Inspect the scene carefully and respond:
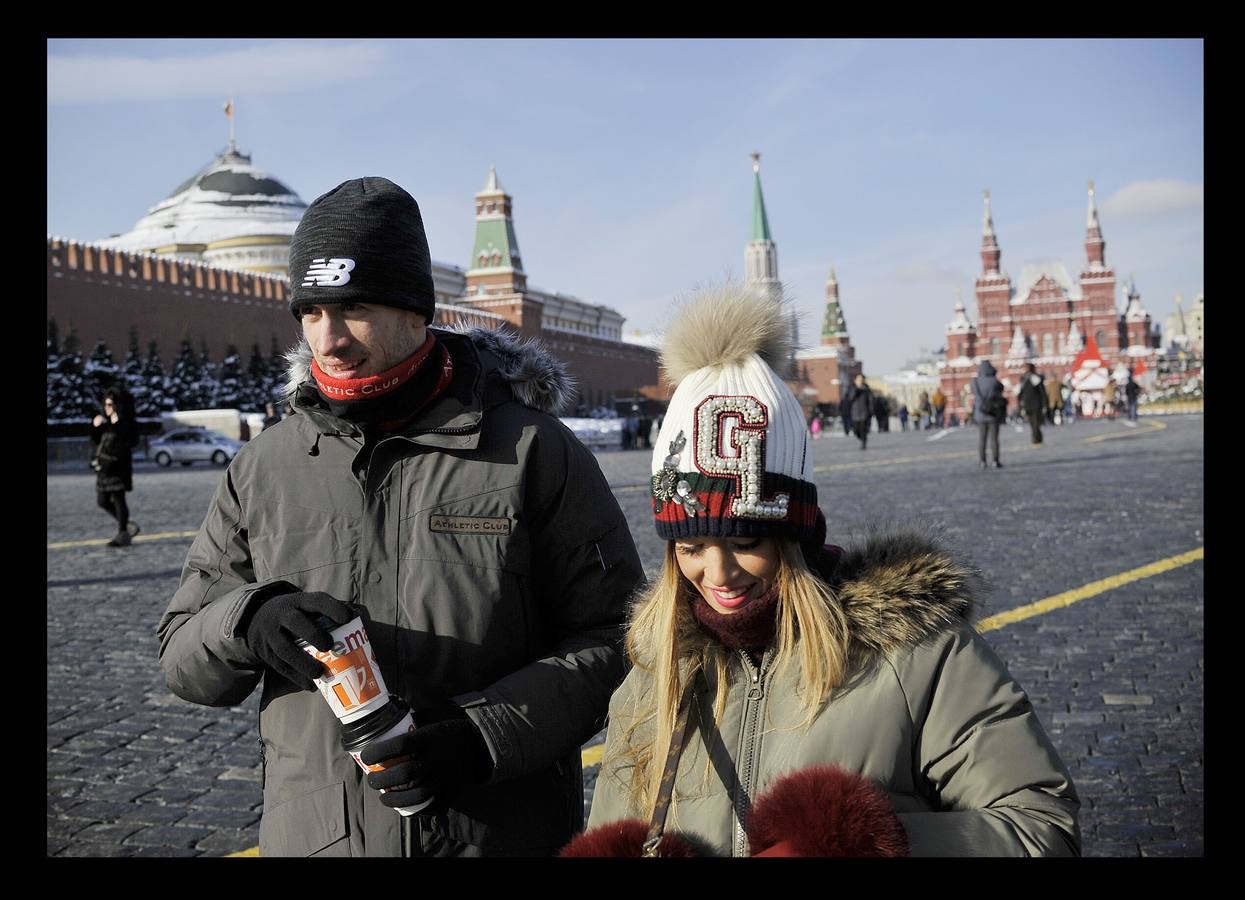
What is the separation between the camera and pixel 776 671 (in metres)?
1.51

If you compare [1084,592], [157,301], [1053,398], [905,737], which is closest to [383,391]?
[905,737]

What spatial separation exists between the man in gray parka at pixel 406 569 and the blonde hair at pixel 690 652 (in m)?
0.14

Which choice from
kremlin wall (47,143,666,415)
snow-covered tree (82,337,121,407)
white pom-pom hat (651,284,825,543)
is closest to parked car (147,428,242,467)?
snow-covered tree (82,337,121,407)

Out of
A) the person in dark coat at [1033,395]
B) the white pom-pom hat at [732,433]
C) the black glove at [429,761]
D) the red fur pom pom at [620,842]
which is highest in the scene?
the person in dark coat at [1033,395]

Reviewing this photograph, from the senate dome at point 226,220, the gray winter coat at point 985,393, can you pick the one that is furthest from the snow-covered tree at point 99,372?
the senate dome at point 226,220

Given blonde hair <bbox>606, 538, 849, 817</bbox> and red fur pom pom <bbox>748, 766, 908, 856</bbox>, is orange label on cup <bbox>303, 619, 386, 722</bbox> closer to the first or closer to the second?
blonde hair <bbox>606, 538, 849, 817</bbox>

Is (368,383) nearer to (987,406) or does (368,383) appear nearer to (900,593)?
(900,593)

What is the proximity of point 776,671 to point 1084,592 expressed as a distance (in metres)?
4.62

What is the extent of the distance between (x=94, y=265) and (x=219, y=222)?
2964cm

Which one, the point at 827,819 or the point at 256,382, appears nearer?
the point at 827,819

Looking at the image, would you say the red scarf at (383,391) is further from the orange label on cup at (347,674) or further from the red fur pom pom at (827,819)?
the red fur pom pom at (827,819)

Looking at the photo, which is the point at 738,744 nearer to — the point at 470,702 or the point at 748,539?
the point at 748,539

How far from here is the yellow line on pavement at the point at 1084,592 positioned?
5062 mm
